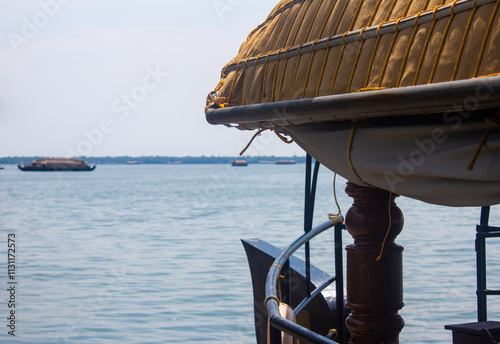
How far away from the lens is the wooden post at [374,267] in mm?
3752

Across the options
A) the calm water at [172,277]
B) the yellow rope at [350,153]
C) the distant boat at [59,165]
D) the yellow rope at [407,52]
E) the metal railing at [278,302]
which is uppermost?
the yellow rope at [407,52]

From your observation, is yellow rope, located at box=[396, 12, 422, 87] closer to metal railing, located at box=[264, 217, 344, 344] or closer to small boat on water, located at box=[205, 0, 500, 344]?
small boat on water, located at box=[205, 0, 500, 344]

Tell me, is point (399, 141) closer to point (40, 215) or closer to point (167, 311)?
point (167, 311)

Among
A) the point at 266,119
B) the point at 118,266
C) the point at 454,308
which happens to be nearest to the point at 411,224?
the point at 118,266

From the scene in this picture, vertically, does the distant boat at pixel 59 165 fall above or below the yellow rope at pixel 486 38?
below

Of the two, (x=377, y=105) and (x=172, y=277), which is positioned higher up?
(x=377, y=105)

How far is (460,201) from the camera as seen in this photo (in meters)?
2.73

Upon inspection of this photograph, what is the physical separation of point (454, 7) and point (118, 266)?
854 inches

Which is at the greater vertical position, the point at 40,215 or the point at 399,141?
the point at 399,141

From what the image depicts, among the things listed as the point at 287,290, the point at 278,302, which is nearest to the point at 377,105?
the point at 278,302

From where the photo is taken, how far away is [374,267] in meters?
3.76

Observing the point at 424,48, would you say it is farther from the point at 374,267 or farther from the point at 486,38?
the point at 374,267

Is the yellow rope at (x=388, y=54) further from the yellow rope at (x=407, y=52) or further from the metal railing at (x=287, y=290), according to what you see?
the metal railing at (x=287, y=290)

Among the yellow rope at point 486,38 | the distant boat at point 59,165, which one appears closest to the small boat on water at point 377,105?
the yellow rope at point 486,38
